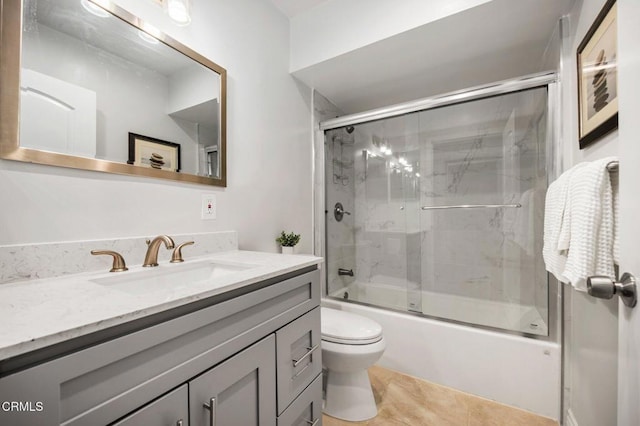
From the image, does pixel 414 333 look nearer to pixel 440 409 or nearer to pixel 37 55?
pixel 440 409

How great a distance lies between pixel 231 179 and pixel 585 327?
172 cm

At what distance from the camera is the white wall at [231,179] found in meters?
0.82

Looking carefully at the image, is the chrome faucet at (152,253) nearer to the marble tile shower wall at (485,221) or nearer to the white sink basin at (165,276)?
the white sink basin at (165,276)

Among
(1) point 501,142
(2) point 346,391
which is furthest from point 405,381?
(1) point 501,142

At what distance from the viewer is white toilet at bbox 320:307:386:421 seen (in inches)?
50.4

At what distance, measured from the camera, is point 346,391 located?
4.45ft

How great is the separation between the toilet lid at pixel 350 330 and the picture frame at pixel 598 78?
4.02 ft

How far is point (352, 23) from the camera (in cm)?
161

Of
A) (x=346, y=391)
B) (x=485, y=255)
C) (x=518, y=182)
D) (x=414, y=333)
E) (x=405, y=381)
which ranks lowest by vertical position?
(x=405, y=381)

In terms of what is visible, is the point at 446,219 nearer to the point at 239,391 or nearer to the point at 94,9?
the point at 239,391

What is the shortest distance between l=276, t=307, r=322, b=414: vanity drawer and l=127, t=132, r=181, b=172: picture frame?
2.76ft

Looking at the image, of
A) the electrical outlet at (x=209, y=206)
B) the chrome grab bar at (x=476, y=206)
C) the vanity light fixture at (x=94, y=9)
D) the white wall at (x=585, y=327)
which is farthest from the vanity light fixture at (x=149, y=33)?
the chrome grab bar at (x=476, y=206)

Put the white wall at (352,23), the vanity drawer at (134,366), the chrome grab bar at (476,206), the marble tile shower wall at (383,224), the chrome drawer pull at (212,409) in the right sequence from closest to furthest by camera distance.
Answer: the vanity drawer at (134,366), the chrome drawer pull at (212,409), the white wall at (352,23), the chrome grab bar at (476,206), the marble tile shower wall at (383,224)

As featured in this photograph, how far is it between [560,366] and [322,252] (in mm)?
1523
